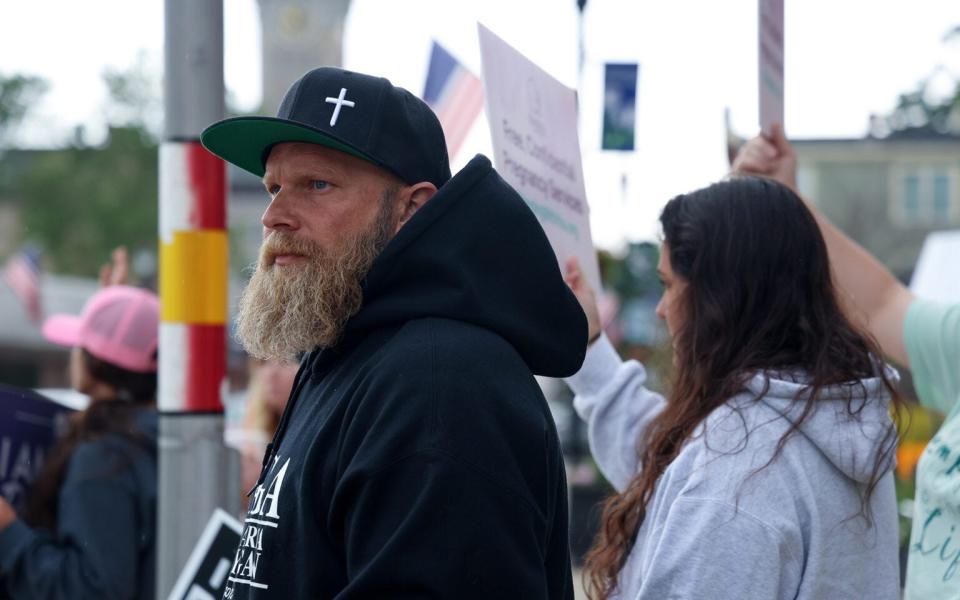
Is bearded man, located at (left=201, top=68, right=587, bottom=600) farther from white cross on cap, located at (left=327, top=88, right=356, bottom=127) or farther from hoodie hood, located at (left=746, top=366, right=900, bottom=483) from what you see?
hoodie hood, located at (left=746, top=366, right=900, bottom=483)

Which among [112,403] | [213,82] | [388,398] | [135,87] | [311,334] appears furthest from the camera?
[135,87]

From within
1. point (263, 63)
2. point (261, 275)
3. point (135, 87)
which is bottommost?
point (261, 275)

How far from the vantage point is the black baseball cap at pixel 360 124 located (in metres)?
2.18

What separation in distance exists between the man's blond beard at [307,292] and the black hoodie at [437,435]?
4 cm

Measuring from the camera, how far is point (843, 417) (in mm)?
2502

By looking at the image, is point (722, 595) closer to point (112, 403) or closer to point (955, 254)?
point (112, 403)

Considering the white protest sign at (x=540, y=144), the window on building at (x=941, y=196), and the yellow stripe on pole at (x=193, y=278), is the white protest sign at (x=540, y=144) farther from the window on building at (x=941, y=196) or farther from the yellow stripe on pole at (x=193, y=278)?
the window on building at (x=941, y=196)

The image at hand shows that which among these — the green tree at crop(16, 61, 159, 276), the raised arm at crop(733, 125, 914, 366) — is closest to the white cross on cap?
the raised arm at crop(733, 125, 914, 366)

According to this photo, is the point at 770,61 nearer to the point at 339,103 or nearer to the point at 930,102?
the point at 339,103

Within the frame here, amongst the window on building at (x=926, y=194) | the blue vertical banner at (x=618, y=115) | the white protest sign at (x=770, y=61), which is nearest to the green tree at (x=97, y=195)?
the window on building at (x=926, y=194)

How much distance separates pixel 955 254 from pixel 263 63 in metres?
70.2

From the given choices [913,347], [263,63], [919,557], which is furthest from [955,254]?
[263,63]

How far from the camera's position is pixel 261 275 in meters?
2.30

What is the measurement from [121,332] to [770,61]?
217 cm
